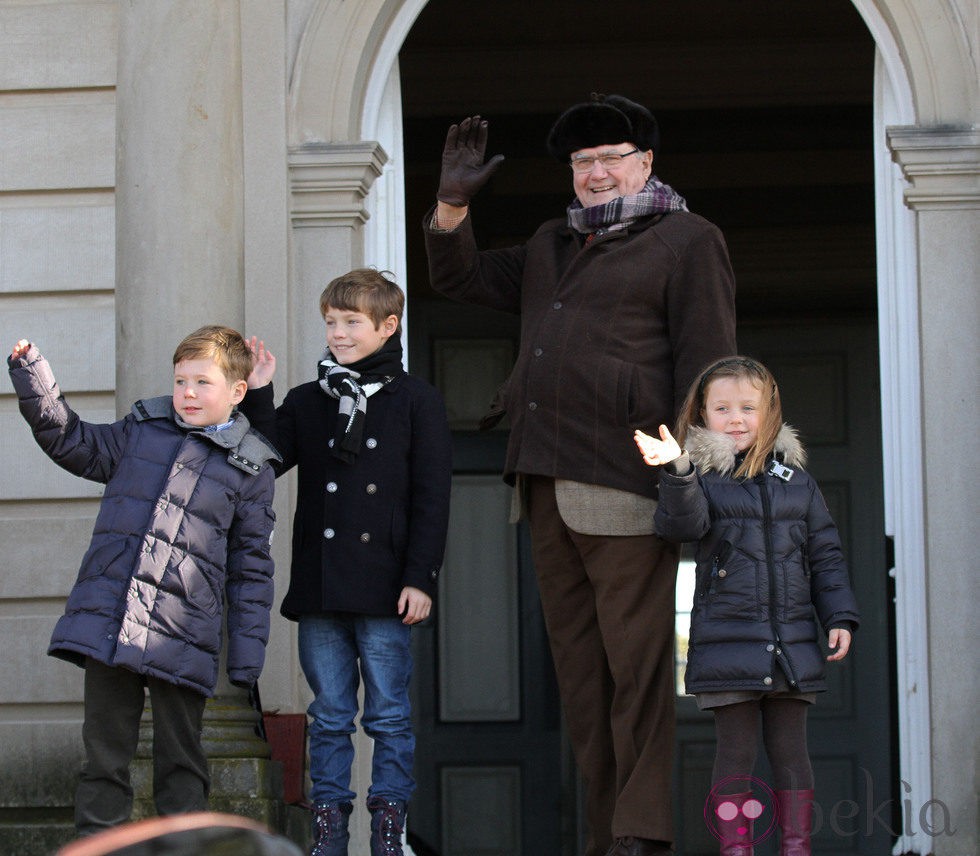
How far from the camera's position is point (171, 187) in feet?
15.7

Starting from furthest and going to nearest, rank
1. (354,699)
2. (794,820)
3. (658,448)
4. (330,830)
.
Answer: (354,699)
(330,830)
(794,820)
(658,448)

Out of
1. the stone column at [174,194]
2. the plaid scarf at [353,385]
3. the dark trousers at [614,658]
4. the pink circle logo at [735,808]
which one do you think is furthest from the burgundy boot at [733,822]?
the stone column at [174,194]

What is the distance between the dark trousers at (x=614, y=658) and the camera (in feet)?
12.3

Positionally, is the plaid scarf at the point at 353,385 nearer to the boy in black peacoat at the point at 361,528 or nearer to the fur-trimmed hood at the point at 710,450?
the boy in black peacoat at the point at 361,528

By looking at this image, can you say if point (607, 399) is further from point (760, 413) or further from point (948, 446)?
point (948, 446)

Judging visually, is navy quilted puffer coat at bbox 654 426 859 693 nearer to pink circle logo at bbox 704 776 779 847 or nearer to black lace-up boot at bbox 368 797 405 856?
pink circle logo at bbox 704 776 779 847

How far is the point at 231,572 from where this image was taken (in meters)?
3.93

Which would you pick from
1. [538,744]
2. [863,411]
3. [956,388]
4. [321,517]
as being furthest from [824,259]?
[321,517]

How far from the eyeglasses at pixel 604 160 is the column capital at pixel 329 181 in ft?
3.74

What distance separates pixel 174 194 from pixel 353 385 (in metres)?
1.08

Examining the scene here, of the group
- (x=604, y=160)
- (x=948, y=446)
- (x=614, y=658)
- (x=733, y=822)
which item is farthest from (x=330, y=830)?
(x=948, y=446)

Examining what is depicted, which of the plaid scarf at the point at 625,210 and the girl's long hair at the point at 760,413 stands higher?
the plaid scarf at the point at 625,210

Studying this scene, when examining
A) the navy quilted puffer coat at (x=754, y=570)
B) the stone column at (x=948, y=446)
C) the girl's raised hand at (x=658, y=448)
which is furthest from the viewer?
the stone column at (x=948, y=446)

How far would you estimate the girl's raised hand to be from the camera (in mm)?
3430
